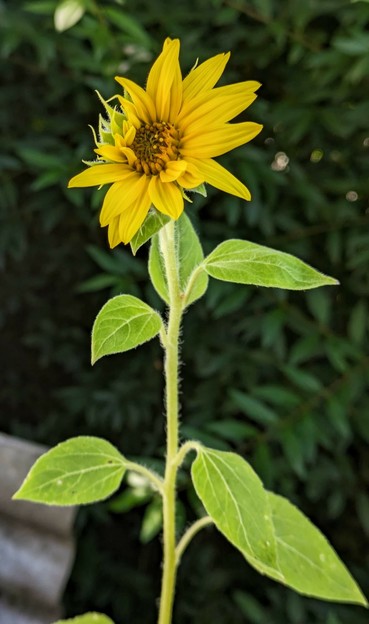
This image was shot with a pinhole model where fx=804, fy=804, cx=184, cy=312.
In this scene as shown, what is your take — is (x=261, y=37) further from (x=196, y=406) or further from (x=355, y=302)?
(x=196, y=406)

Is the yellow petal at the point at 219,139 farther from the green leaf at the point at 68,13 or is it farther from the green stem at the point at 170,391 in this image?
the green leaf at the point at 68,13

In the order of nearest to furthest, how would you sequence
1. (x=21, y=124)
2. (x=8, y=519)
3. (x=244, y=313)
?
(x=8, y=519) → (x=244, y=313) → (x=21, y=124)

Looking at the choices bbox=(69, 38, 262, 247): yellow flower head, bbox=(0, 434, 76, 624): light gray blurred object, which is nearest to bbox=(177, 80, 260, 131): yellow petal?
bbox=(69, 38, 262, 247): yellow flower head

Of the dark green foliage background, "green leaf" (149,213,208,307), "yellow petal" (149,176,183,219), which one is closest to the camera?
"yellow petal" (149,176,183,219)

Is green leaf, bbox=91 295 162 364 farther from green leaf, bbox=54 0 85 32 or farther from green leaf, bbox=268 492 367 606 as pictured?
green leaf, bbox=54 0 85 32

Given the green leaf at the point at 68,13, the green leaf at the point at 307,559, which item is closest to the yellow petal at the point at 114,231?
the green leaf at the point at 307,559

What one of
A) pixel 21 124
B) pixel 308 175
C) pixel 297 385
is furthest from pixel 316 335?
pixel 21 124
